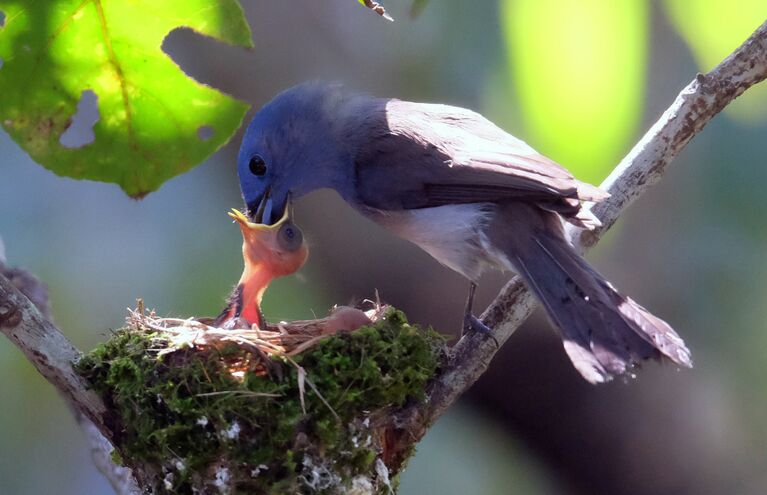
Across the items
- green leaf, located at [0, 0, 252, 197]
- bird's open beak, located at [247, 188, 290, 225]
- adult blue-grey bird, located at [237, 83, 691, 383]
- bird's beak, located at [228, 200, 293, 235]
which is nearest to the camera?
green leaf, located at [0, 0, 252, 197]

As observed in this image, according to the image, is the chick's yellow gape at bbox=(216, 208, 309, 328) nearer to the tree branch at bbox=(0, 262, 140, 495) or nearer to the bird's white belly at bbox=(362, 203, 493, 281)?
the bird's white belly at bbox=(362, 203, 493, 281)

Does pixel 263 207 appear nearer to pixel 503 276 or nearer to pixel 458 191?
pixel 458 191

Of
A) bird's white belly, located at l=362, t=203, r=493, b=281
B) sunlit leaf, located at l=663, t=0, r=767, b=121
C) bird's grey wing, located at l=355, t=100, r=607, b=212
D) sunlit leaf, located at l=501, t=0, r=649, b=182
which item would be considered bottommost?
bird's white belly, located at l=362, t=203, r=493, b=281

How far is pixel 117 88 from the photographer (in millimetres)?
2252

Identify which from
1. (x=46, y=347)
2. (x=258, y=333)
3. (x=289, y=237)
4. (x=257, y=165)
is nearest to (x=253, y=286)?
(x=289, y=237)

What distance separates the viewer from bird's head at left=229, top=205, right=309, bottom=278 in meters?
3.22

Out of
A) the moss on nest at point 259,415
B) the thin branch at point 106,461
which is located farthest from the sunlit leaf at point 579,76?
the thin branch at point 106,461

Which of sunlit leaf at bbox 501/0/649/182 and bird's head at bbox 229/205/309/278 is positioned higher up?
sunlit leaf at bbox 501/0/649/182

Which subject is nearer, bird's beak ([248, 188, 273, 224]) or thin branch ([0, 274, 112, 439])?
thin branch ([0, 274, 112, 439])

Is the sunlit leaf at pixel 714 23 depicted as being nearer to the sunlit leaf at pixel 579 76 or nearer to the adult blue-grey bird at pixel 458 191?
the sunlit leaf at pixel 579 76

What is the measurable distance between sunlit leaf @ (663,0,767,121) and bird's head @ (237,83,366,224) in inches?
70.2

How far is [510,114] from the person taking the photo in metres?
4.32

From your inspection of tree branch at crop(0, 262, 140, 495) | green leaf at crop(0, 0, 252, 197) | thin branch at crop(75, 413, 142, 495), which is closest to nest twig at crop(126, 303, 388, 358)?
tree branch at crop(0, 262, 140, 495)

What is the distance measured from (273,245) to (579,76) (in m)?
1.68
